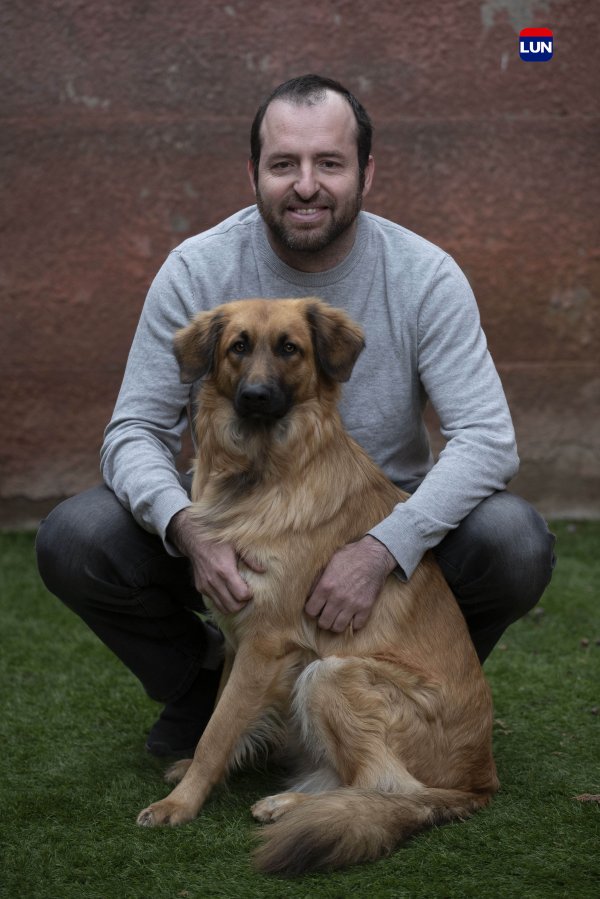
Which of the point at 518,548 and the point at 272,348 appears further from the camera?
the point at 518,548

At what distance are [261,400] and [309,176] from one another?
842 millimetres

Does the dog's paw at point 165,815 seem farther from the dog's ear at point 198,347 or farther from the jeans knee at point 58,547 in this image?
the dog's ear at point 198,347

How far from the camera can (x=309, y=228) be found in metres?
3.36

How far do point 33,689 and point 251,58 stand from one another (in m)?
3.83

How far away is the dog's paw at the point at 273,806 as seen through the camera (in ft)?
9.47

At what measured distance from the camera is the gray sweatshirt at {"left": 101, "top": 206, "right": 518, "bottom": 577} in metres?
3.25

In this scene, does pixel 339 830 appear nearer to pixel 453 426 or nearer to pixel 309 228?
pixel 453 426

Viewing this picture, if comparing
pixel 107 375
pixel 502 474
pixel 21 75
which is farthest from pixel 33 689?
pixel 21 75

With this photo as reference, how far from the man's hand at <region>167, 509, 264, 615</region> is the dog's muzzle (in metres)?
0.36

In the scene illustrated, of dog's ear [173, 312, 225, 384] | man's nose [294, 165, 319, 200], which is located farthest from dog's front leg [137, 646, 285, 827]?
man's nose [294, 165, 319, 200]

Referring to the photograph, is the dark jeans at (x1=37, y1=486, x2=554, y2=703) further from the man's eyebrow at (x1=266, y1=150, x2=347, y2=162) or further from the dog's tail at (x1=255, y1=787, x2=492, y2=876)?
the man's eyebrow at (x1=266, y1=150, x2=347, y2=162)

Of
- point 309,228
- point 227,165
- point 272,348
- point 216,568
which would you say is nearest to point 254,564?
point 216,568

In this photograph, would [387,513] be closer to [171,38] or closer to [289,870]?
[289,870]

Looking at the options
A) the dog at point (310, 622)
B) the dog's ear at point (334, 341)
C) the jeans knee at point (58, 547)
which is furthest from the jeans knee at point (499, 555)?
the jeans knee at point (58, 547)
